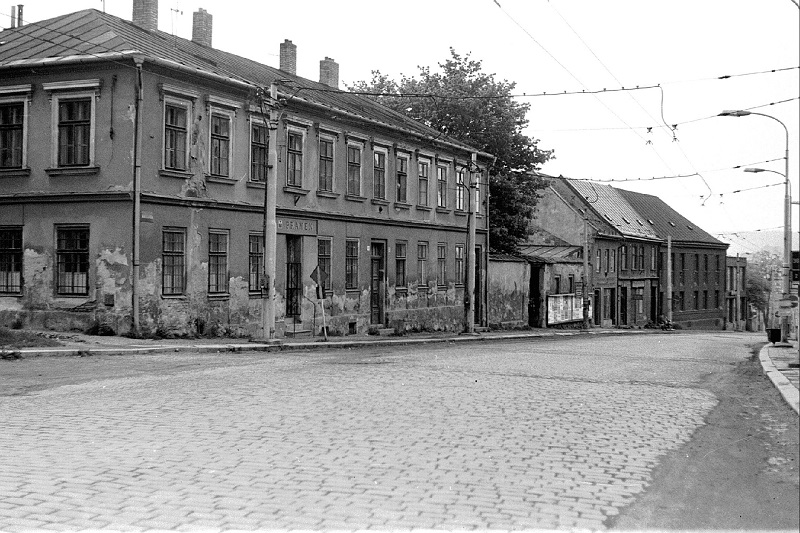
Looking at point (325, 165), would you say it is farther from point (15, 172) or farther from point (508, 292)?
point (508, 292)

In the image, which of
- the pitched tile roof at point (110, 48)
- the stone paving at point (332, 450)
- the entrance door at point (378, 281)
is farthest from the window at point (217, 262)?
the stone paving at point (332, 450)

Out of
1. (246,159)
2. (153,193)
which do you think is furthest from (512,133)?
(153,193)

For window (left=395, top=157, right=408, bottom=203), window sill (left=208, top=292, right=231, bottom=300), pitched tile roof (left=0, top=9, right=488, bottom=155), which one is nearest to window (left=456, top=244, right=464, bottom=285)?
window (left=395, top=157, right=408, bottom=203)

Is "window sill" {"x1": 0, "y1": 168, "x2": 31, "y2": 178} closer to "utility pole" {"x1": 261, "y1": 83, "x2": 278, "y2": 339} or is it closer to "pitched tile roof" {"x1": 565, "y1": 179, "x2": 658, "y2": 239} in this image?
"utility pole" {"x1": 261, "y1": 83, "x2": 278, "y2": 339}

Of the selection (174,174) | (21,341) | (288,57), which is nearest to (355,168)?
(288,57)

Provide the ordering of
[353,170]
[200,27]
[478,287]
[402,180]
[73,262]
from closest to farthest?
1. [73,262]
2. [200,27]
3. [353,170]
4. [402,180]
5. [478,287]

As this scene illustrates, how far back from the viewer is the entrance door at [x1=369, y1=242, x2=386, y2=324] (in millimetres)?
35594

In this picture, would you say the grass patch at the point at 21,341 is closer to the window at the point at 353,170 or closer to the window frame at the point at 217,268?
the window frame at the point at 217,268

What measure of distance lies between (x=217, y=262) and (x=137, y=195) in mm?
3900

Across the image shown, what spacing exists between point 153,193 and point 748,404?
16.9m

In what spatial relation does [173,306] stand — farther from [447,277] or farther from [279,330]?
[447,277]

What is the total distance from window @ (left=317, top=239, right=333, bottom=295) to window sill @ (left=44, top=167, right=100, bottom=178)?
9.39 metres

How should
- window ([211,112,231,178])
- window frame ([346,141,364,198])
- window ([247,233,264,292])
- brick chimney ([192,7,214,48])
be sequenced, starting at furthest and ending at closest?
window frame ([346,141,364,198]) < brick chimney ([192,7,214,48]) < window ([247,233,264,292]) < window ([211,112,231,178])

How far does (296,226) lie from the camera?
3055 cm
